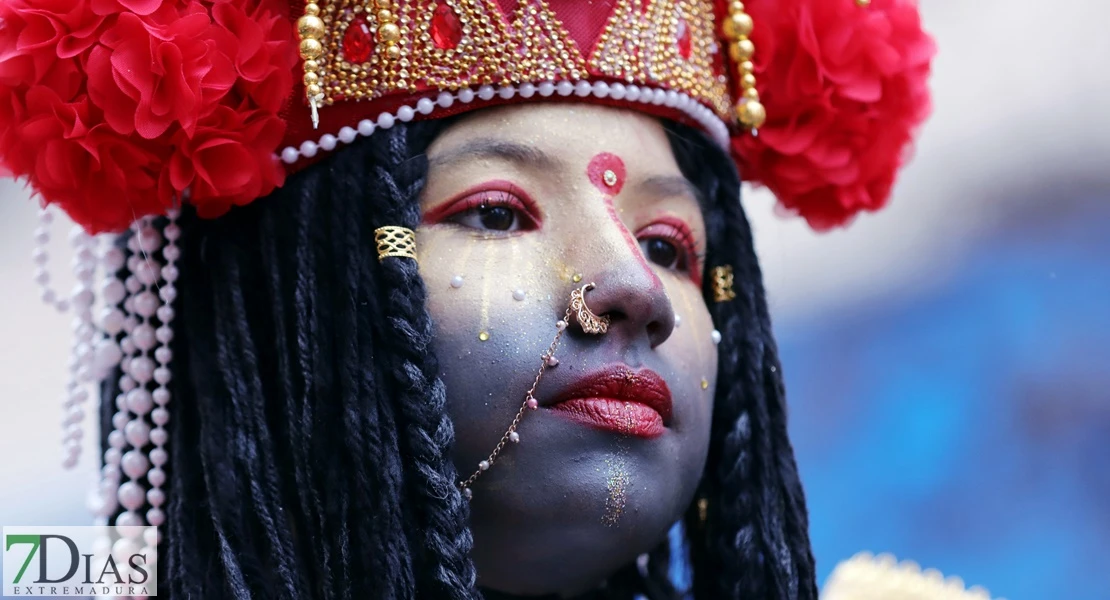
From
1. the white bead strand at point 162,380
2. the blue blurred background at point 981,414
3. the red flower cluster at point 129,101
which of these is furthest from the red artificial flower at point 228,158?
the blue blurred background at point 981,414

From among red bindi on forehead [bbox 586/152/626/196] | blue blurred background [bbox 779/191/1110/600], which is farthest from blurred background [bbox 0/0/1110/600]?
red bindi on forehead [bbox 586/152/626/196]

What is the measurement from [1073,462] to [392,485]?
3010 mm

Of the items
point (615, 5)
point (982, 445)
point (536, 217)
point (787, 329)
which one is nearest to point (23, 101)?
point (536, 217)

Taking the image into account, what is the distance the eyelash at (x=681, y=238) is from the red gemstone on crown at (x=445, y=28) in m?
0.46

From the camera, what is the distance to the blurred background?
4035mm

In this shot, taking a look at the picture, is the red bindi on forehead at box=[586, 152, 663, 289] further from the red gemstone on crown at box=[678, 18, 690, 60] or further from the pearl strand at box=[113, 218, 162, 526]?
the pearl strand at box=[113, 218, 162, 526]

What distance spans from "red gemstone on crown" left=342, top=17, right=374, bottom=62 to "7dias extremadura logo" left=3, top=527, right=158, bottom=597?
34.4 inches

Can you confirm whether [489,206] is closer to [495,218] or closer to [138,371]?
[495,218]

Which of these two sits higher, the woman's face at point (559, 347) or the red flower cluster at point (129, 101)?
the red flower cluster at point (129, 101)

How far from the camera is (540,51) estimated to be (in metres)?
2.06

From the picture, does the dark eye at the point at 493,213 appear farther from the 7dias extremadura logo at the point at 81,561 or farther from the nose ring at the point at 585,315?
the 7dias extremadura logo at the point at 81,561

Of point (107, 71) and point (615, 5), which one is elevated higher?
point (615, 5)

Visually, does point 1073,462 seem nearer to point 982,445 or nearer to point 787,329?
point 982,445

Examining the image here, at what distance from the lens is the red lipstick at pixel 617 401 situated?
1.90 metres
